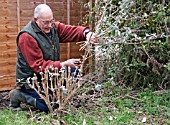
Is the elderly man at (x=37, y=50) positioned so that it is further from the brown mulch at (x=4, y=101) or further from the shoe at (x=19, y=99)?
the brown mulch at (x=4, y=101)

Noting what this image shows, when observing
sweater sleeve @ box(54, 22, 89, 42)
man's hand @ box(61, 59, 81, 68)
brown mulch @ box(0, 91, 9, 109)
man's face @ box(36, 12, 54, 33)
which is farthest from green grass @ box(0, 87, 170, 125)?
man's face @ box(36, 12, 54, 33)

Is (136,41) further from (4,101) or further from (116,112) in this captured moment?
(4,101)

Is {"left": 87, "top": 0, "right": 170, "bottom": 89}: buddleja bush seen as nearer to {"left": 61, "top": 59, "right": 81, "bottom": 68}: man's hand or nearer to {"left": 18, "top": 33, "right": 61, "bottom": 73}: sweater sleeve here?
{"left": 61, "top": 59, "right": 81, "bottom": 68}: man's hand

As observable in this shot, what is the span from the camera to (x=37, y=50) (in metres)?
3.62

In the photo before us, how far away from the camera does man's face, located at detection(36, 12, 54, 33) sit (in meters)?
3.67

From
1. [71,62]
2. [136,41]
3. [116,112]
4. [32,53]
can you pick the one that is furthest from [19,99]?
[136,41]

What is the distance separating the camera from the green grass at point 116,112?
3.26m

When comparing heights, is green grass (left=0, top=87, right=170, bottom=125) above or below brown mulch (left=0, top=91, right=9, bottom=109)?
above

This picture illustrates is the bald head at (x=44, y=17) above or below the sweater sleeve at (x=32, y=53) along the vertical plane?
above

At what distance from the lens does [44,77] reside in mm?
3396

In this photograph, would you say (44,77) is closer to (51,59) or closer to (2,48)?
(51,59)

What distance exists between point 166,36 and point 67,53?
332 centimetres

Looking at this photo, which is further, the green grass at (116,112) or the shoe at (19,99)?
the shoe at (19,99)

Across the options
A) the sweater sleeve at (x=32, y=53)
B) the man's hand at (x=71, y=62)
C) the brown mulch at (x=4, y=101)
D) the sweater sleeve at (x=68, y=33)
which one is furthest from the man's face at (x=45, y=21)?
the brown mulch at (x=4, y=101)
